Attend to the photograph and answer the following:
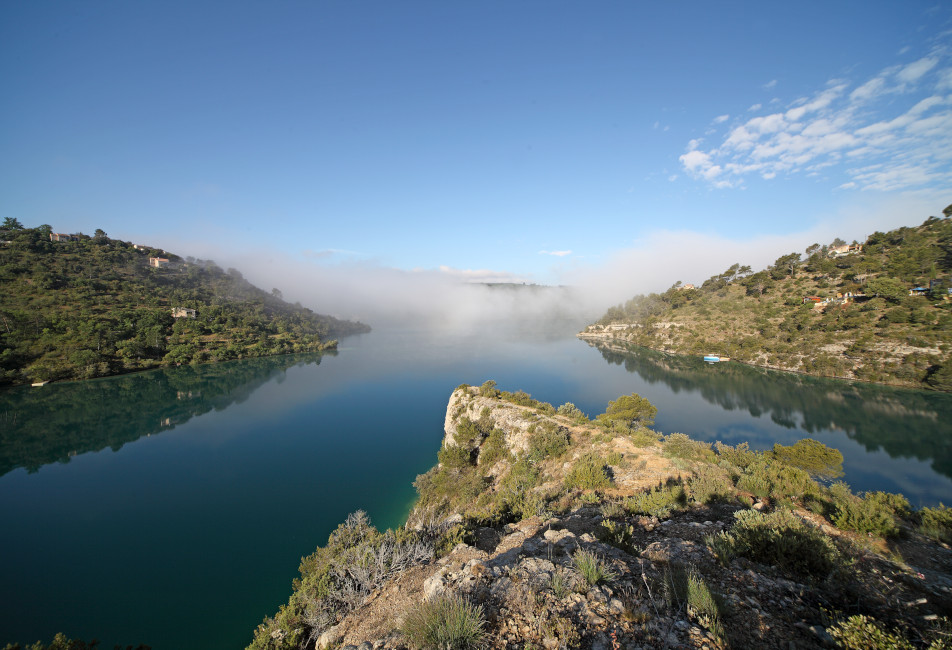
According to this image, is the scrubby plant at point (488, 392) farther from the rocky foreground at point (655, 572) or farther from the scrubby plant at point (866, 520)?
the scrubby plant at point (866, 520)

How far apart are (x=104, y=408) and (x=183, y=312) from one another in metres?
35.1

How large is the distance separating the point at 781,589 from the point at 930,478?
30578mm

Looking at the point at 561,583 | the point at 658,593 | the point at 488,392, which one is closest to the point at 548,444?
the point at 488,392

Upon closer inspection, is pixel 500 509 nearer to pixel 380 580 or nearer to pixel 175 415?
pixel 380 580

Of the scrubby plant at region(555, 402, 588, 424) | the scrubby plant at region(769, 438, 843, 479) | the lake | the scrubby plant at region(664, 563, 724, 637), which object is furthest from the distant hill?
the scrubby plant at region(664, 563, 724, 637)

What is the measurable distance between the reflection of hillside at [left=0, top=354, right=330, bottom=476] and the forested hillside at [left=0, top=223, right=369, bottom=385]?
469 centimetres

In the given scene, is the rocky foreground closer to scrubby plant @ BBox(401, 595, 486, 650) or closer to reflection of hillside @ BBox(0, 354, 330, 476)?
scrubby plant @ BBox(401, 595, 486, 650)

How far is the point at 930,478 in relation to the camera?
20625 millimetres

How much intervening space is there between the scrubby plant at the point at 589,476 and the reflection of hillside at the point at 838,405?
88.4 feet

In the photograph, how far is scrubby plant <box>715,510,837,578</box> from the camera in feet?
14.4

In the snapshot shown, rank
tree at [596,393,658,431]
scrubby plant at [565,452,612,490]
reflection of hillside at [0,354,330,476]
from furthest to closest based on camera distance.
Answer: reflection of hillside at [0,354,330,476] < tree at [596,393,658,431] < scrubby plant at [565,452,612,490]

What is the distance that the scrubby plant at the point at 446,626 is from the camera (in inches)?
132

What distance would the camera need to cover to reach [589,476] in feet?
39.9

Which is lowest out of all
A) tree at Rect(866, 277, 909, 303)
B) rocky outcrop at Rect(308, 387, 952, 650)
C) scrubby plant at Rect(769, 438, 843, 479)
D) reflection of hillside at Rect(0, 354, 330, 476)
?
reflection of hillside at Rect(0, 354, 330, 476)
